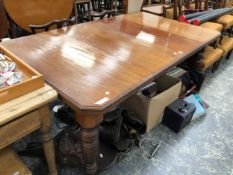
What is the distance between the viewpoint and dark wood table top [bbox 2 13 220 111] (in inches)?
34.8

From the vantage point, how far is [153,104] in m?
1.47

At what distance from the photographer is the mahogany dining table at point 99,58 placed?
86 cm

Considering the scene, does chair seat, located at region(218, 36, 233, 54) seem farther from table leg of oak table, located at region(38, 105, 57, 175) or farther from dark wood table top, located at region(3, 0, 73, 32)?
table leg of oak table, located at region(38, 105, 57, 175)

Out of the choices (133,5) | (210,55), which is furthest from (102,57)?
(133,5)

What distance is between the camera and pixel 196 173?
1347 millimetres

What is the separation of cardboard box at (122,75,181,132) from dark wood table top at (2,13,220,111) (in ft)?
1.21

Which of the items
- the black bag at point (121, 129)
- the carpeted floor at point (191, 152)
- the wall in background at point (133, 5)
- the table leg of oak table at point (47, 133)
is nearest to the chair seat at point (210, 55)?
the carpeted floor at point (191, 152)

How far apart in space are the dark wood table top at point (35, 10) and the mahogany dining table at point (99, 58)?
1054mm

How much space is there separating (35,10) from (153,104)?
6.13ft

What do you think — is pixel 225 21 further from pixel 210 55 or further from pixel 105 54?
pixel 105 54

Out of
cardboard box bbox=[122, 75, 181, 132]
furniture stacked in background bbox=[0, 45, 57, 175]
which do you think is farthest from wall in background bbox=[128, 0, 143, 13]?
furniture stacked in background bbox=[0, 45, 57, 175]

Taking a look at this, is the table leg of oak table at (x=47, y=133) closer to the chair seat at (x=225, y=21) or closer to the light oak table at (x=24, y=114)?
the light oak table at (x=24, y=114)

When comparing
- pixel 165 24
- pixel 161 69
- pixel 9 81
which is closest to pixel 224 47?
pixel 165 24

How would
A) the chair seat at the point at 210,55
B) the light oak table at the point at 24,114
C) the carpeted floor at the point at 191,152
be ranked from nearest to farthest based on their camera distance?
the light oak table at the point at 24,114 → the carpeted floor at the point at 191,152 → the chair seat at the point at 210,55
